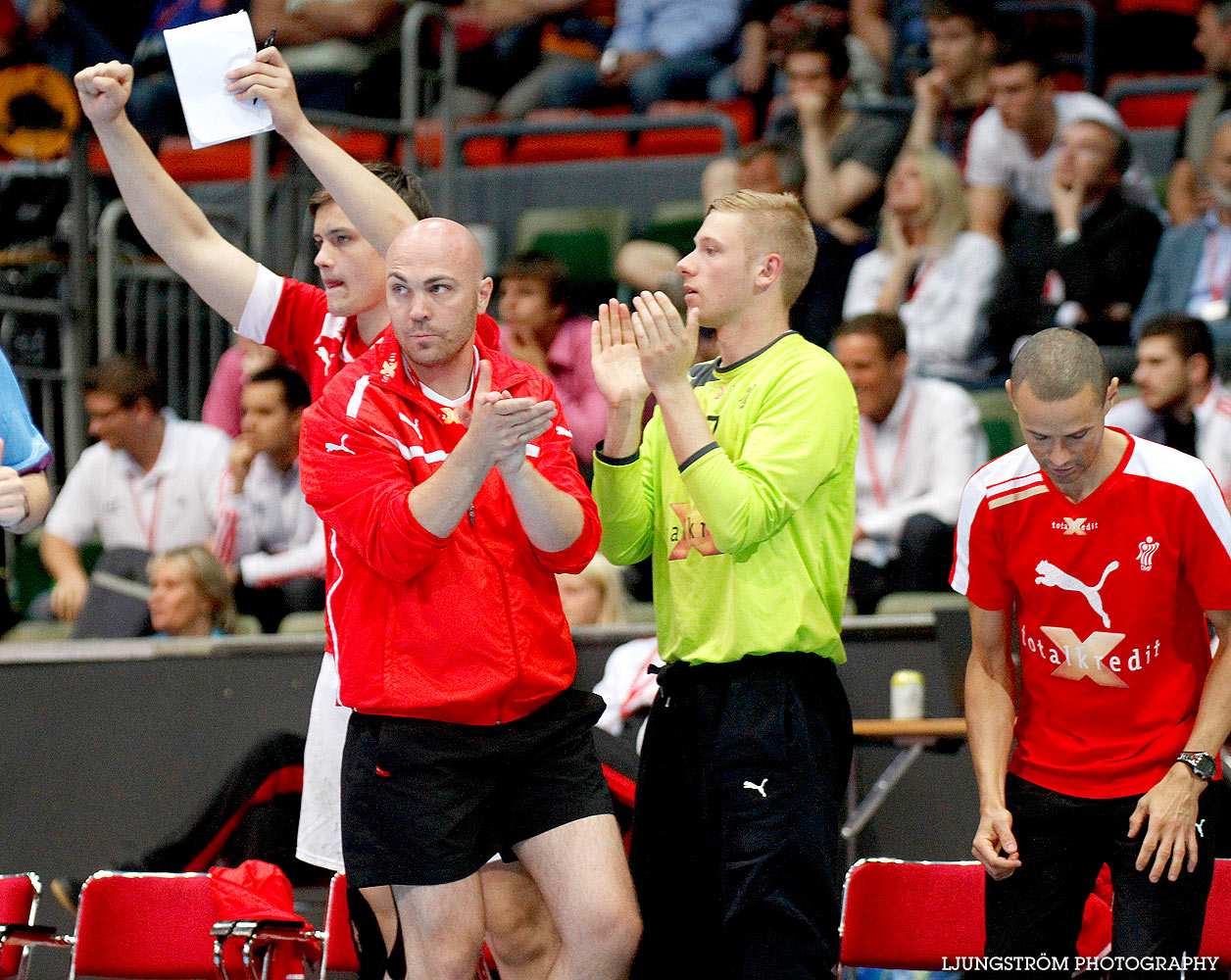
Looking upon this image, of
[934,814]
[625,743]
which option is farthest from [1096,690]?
[934,814]

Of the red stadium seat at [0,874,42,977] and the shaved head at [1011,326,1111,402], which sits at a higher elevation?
the shaved head at [1011,326,1111,402]

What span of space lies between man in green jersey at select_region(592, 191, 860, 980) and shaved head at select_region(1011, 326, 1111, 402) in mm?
404

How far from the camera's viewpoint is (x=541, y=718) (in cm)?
309

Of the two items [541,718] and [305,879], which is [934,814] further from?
[541,718]

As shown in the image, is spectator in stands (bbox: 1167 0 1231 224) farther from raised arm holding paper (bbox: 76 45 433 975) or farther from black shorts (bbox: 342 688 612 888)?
black shorts (bbox: 342 688 612 888)

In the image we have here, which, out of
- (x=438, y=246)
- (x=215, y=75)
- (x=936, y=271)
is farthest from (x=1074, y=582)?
(x=936, y=271)

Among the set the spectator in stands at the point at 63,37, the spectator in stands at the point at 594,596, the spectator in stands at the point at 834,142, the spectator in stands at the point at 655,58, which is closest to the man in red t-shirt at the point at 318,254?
the spectator in stands at the point at 594,596

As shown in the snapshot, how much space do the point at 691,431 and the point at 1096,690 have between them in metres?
0.89

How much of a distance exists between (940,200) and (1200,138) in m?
1.21

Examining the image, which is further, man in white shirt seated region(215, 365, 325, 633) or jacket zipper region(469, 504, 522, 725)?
man in white shirt seated region(215, 365, 325, 633)

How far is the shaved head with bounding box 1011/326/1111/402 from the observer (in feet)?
9.62

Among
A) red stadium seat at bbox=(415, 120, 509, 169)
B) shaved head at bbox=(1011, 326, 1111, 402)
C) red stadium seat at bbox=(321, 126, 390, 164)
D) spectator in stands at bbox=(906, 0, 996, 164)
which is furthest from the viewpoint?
red stadium seat at bbox=(415, 120, 509, 169)

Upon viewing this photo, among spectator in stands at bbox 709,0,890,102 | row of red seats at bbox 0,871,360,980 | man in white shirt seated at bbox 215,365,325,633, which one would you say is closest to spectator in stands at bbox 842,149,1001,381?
spectator in stands at bbox 709,0,890,102

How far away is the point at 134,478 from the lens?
21.5 feet
